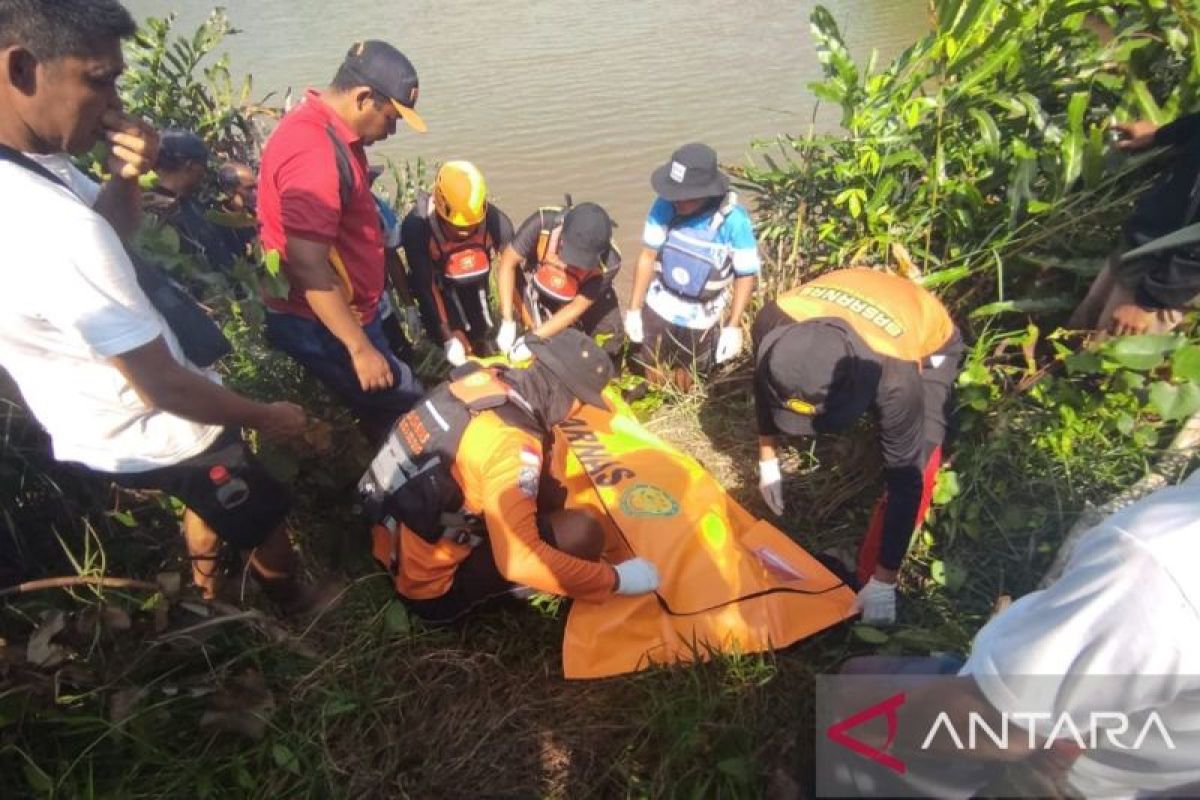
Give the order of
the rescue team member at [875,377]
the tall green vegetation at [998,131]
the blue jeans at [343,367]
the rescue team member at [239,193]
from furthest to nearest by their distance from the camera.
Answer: the rescue team member at [239,193]
the blue jeans at [343,367]
the tall green vegetation at [998,131]
the rescue team member at [875,377]

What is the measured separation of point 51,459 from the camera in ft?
7.84

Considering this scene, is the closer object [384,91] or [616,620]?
[616,620]

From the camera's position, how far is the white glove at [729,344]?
3641 mm

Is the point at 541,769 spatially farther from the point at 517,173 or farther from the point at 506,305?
the point at 517,173

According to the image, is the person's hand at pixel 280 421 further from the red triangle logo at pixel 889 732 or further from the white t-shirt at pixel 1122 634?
the white t-shirt at pixel 1122 634

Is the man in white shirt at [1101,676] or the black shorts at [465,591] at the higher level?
the man in white shirt at [1101,676]

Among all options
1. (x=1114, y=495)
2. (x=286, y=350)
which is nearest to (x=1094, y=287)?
(x=1114, y=495)

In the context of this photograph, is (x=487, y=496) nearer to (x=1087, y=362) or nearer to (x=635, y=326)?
(x=1087, y=362)

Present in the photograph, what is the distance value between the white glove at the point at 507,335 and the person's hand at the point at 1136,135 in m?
2.92

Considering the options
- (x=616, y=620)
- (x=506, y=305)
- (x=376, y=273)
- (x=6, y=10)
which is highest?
(x=6, y=10)

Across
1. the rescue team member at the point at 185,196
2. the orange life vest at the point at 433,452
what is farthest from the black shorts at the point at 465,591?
the rescue team member at the point at 185,196

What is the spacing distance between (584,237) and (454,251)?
0.81 m

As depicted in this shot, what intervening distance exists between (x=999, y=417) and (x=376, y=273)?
2510mm

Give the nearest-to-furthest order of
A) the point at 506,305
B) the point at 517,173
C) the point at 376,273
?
1. the point at 376,273
2. the point at 506,305
3. the point at 517,173
